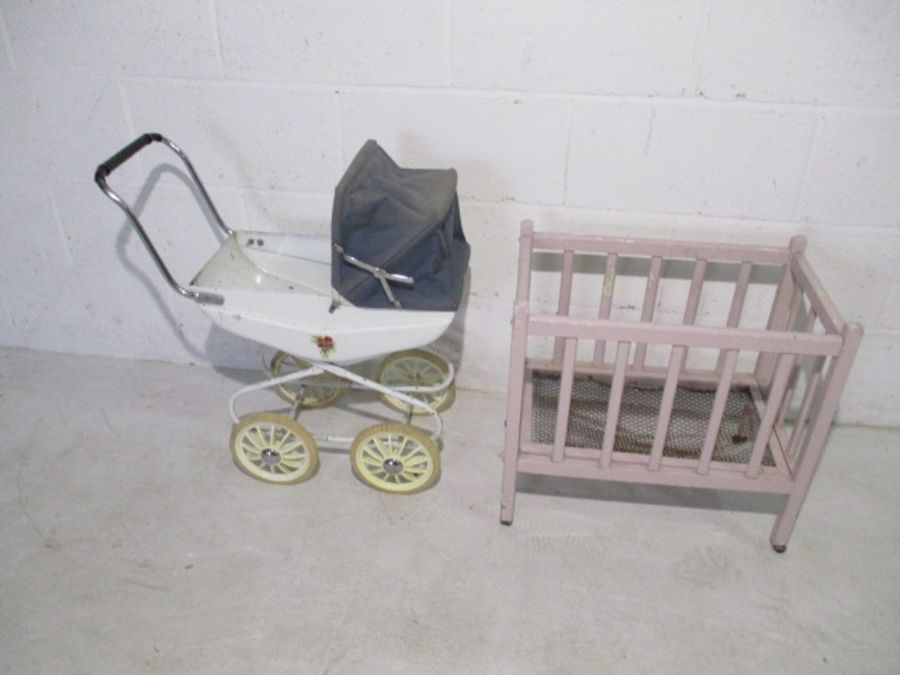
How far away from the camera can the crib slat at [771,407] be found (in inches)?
67.4

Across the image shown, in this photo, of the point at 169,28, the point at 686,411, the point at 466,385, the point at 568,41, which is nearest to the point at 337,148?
the point at 169,28

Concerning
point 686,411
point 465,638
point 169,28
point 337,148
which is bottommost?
point 465,638

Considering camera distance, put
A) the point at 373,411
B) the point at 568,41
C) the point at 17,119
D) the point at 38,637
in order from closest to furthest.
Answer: the point at 38,637 → the point at 568,41 → the point at 17,119 → the point at 373,411

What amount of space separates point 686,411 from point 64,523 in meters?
Answer: 1.75

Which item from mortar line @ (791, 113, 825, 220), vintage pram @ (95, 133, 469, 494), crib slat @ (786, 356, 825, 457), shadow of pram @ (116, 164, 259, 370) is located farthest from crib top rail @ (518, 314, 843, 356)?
shadow of pram @ (116, 164, 259, 370)

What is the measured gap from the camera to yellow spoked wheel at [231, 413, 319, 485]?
209cm

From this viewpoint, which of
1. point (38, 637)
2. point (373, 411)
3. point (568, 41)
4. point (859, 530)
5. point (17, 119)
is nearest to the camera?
point (38, 637)

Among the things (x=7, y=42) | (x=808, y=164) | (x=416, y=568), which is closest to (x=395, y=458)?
(x=416, y=568)

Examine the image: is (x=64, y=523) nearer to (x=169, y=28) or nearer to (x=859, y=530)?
(x=169, y=28)

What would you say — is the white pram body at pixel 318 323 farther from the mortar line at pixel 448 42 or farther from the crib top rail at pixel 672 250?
the mortar line at pixel 448 42

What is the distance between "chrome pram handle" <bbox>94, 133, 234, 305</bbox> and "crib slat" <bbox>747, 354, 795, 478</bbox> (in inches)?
53.2

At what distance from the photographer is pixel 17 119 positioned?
230 cm

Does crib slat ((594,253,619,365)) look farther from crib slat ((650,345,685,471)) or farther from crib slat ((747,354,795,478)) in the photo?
crib slat ((747,354,795,478))

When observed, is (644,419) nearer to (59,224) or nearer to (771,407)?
(771,407)
